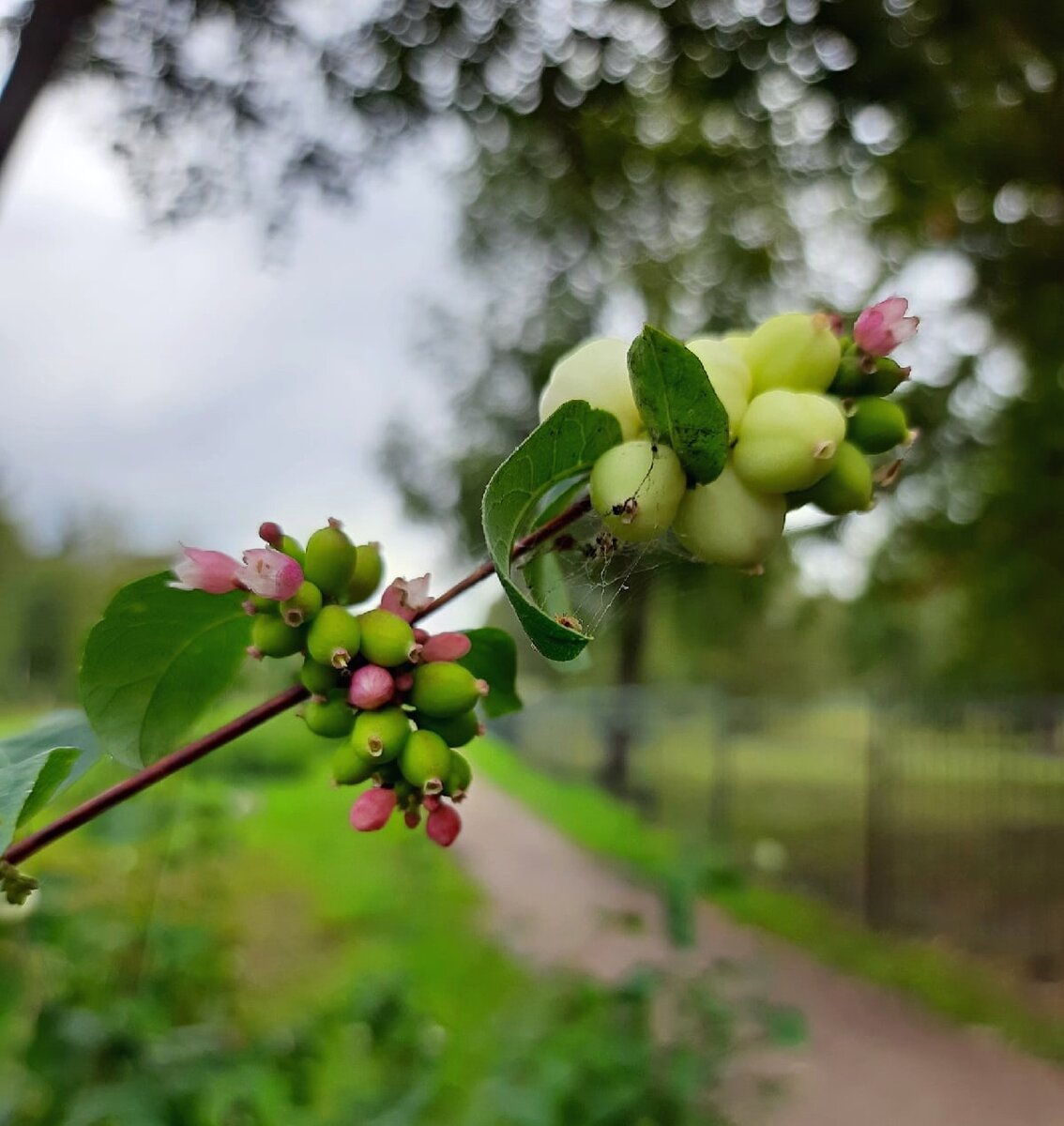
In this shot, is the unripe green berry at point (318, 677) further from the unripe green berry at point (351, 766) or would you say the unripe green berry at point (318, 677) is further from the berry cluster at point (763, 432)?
the berry cluster at point (763, 432)

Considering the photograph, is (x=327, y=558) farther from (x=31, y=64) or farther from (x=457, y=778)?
(x=31, y=64)

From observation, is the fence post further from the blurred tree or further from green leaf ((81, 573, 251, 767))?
green leaf ((81, 573, 251, 767))

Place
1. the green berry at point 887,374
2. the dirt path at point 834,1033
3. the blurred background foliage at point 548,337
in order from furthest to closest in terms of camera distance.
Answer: the dirt path at point 834,1033 → the blurred background foliage at point 548,337 → the green berry at point 887,374

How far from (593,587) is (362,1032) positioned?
148cm

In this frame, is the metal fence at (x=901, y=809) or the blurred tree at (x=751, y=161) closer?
the blurred tree at (x=751, y=161)

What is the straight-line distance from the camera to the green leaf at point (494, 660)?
1.69 feet

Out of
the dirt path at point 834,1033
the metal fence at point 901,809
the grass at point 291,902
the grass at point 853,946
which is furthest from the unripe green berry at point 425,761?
the metal fence at point 901,809

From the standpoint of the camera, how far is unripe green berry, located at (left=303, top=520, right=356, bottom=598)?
43 centimetres

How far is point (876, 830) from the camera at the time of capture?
19.4 feet

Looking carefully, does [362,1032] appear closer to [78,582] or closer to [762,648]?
[78,582]

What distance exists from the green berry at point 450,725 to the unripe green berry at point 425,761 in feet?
0.04

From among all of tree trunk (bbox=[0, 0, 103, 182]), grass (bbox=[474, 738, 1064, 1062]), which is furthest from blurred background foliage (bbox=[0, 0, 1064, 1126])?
grass (bbox=[474, 738, 1064, 1062])

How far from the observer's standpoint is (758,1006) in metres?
1.68

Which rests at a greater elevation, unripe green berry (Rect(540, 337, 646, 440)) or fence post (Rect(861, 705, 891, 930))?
unripe green berry (Rect(540, 337, 646, 440))
